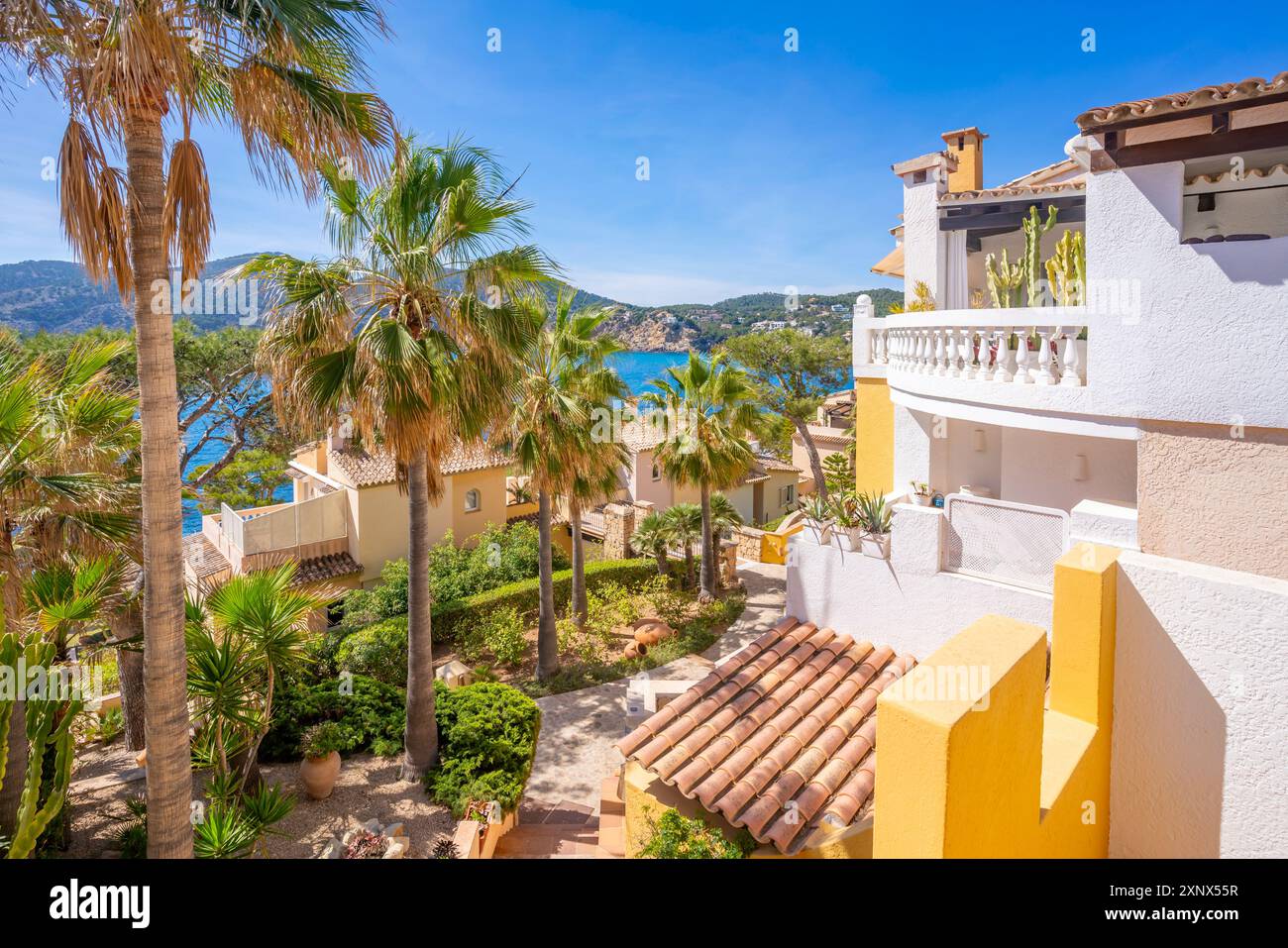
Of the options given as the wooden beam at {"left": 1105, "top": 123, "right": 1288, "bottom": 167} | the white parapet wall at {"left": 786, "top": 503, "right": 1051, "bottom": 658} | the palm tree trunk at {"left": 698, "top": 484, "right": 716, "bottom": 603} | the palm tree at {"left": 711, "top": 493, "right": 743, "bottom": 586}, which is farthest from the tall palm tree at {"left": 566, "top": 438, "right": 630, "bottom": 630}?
the wooden beam at {"left": 1105, "top": 123, "right": 1288, "bottom": 167}

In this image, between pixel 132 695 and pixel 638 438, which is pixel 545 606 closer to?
pixel 132 695

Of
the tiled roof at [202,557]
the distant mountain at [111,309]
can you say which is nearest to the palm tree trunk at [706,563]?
the distant mountain at [111,309]

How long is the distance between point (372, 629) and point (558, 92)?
554 inches

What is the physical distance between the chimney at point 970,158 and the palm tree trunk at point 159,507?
1599cm

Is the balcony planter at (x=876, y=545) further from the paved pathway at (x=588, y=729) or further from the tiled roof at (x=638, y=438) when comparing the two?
the tiled roof at (x=638, y=438)

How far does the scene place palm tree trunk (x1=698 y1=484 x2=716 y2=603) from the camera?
66.9ft

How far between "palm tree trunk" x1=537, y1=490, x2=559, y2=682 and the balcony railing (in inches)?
355

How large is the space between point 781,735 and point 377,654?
37.4 ft

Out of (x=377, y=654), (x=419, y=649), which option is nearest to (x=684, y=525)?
(x=377, y=654)

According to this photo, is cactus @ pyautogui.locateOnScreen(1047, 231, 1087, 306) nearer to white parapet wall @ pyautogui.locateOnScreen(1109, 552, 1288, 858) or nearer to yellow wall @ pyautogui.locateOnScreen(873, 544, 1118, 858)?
yellow wall @ pyautogui.locateOnScreen(873, 544, 1118, 858)

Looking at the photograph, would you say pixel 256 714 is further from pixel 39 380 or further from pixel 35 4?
pixel 35 4

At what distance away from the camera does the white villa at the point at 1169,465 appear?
5047 millimetres

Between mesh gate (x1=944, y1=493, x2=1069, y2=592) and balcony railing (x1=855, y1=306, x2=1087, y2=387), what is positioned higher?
balcony railing (x1=855, y1=306, x2=1087, y2=387)
